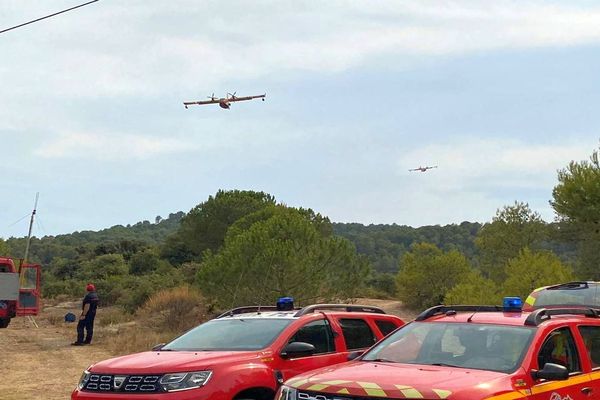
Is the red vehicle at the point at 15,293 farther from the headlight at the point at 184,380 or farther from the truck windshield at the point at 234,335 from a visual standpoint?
the headlight at the point at 184,380

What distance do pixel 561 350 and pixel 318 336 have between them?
2.78m

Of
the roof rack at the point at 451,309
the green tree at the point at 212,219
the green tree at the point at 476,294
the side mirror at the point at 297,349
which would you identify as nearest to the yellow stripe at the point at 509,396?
the roof rack at the point at 451,309

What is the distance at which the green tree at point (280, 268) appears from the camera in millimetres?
24438

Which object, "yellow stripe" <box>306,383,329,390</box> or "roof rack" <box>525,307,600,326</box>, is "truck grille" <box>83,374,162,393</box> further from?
"roof rack" <box>525,307,600,326</box>

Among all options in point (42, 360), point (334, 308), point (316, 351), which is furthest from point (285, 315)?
point (42, 360)

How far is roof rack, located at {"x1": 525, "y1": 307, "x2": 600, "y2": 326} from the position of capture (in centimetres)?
662

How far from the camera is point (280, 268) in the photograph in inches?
965

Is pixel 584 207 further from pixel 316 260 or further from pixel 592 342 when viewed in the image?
pixel 592 342

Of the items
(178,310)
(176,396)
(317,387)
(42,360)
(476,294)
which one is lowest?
(42,360)

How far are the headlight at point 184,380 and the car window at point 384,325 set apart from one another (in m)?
2.86

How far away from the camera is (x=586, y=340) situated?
23.1 ft

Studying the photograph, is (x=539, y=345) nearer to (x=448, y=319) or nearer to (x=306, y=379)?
(x=448, y=319)

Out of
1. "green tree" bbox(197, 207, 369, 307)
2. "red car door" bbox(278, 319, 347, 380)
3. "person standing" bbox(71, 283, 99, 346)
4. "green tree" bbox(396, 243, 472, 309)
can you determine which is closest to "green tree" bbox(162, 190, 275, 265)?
"green tree" bbox(396, 243, 472, 309)

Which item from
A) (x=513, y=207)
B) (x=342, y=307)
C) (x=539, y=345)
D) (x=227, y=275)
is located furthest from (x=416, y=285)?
(x=539, y=345)
